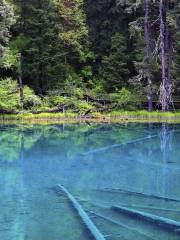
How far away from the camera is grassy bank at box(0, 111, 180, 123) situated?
26.0 meters

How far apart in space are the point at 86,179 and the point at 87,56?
71.4ft

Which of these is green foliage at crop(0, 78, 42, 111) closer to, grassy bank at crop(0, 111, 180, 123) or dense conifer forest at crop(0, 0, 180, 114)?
dense conifer forest at crop(0, 0, 180, 114)

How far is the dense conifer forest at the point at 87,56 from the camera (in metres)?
27.6

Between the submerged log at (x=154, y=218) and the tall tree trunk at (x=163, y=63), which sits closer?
the submerged log at (x=154, y=218)

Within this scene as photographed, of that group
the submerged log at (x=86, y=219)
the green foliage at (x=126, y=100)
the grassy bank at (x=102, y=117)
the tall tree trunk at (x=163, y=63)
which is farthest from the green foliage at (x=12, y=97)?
the submerged log at (x=86, y=219)

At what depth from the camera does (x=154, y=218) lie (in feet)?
27.0

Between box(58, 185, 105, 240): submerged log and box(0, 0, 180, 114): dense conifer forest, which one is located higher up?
box(0, 0, 180, 114): dense conifer forest

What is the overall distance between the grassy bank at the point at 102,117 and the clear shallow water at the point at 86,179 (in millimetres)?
3000

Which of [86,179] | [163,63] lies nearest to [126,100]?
[163,63]

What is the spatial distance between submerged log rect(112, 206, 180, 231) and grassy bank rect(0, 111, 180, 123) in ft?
57.0

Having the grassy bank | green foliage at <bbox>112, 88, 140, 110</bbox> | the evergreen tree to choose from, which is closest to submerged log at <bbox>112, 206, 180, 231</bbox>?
the grassy bank

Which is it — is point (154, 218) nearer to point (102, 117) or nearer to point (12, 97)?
point (102, 117)

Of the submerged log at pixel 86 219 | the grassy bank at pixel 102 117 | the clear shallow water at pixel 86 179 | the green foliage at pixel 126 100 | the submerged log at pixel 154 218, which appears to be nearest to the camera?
the submerged log at pixel 86 219

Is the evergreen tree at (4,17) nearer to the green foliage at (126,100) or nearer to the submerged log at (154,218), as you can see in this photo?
the green foliage at (126,100)
